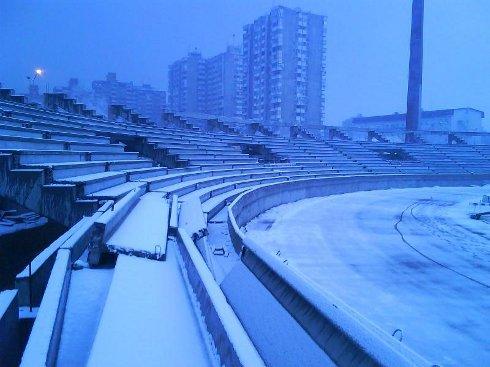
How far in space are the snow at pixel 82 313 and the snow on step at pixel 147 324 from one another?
0.53ft

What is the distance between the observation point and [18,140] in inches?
248

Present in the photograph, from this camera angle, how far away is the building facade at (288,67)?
235 ft

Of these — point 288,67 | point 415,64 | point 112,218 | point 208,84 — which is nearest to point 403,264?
point 112,218

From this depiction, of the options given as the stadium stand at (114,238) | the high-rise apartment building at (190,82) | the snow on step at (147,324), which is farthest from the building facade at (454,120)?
the snow on step at (147,324)

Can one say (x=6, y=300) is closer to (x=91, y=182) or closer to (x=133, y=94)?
(x=91, y=182)

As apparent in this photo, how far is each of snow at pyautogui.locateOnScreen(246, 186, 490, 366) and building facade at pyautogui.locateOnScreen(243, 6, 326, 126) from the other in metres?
60.4

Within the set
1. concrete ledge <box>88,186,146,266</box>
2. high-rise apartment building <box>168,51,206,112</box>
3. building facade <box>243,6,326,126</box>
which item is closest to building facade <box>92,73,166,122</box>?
high-rise apartment building <box>168,51,206,112</box>

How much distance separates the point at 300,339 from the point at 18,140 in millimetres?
5779

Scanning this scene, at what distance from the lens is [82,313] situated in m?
2.50

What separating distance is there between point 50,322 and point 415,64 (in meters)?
39.3

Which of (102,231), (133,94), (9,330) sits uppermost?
(133,94)

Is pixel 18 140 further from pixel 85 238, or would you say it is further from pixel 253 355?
pixel 253 355

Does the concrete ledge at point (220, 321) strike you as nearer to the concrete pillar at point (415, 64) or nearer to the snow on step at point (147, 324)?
the snow on step at point (147, 324)

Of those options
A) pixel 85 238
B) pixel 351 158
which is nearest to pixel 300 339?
pixel 85 238
